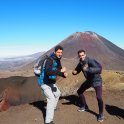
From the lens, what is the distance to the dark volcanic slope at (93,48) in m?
67.5

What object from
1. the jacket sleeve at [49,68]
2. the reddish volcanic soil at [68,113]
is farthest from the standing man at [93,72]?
the jacket sleeve at [49,68]

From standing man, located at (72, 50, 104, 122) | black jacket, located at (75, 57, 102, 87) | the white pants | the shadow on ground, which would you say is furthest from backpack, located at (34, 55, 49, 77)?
the shadow on ground

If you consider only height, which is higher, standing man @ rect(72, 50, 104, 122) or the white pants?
standing man @ rect(72, 50, 104, 122)

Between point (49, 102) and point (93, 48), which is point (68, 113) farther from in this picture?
point (93, 48)

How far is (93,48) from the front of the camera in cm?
7650

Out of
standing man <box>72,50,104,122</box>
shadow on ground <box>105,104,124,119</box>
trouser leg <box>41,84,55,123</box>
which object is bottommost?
shadow on ground <box>105,104,124,119</box>

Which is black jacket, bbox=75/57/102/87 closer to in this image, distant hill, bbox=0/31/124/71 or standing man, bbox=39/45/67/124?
standing man, bbox=39/45/67/124

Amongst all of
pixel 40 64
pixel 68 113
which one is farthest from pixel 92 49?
pixel 40 64

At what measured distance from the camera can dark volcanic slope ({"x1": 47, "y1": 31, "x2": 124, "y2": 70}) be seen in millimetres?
67500

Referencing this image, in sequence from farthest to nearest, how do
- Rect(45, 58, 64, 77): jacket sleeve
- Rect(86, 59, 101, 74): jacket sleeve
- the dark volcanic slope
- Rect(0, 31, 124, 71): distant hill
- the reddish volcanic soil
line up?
the dark volcanic slope → Rect(0, 31, 124, 71): distant hill → the reddish volcanic soil → Rect(86, 59, 101, 74): jacket sleeve → Rect(45, 58, 64, 77): jacket sleeve

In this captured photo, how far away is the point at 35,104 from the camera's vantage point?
9523 millimetres

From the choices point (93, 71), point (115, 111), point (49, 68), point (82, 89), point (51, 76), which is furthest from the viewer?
point (115, 111)

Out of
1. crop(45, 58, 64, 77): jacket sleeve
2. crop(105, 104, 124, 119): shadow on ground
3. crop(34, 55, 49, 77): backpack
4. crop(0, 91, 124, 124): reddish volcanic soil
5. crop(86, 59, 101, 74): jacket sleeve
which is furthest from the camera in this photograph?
crop(105, 104, 124, 119): shadow on ground

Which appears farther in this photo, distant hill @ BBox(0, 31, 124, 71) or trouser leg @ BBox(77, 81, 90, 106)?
distant hill @ BBox(0, 31, 124, 71)
